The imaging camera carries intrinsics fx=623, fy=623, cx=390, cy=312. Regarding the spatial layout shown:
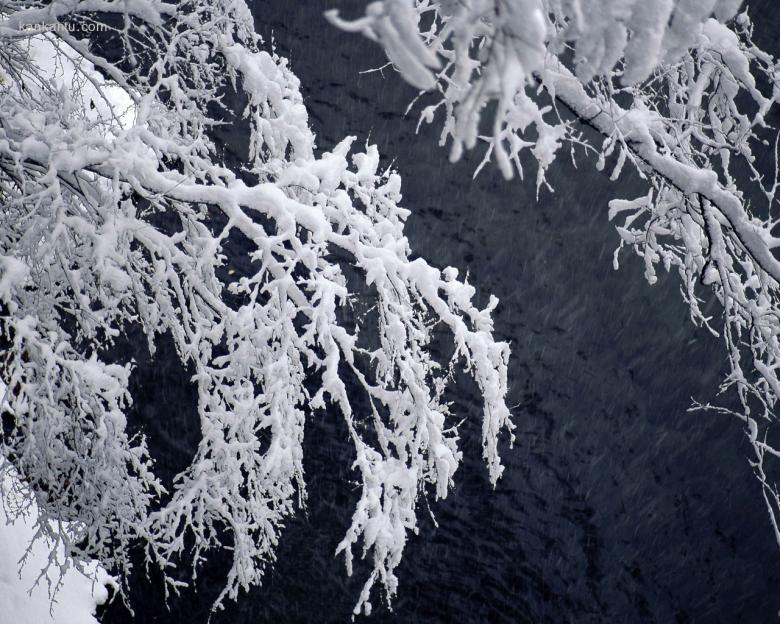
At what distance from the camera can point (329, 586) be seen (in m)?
7.02

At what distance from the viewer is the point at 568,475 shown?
23.7 feet

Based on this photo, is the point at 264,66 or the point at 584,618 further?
the point at 584,618

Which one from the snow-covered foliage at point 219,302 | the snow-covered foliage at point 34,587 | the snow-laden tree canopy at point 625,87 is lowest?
the snow-covered foliage at point 34,587

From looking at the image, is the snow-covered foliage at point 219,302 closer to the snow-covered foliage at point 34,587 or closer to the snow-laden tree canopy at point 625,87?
the snow-laden tree canopy at point 625,87

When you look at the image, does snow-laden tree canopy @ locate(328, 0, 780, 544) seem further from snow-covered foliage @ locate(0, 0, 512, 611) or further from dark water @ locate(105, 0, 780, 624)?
dark water @ locate(105, 0, 780, 624)

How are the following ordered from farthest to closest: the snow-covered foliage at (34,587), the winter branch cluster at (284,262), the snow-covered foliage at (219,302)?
the snow-covered foliage at (34,587)
the snow-covered foliage at (219,302)
the winter branch cluster at (284,262)

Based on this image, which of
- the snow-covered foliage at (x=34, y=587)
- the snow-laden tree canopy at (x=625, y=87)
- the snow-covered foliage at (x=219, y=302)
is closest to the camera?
the snow-laden tree canopy at (x=625, y=87)

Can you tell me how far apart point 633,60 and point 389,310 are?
4.87 feet

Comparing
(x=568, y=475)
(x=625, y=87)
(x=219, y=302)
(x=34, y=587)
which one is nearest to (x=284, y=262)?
(x=219, y=302)

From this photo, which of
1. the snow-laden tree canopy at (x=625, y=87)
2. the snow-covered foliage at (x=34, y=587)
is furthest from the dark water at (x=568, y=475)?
the snow-laden tree canopy at (x=625, y=87)

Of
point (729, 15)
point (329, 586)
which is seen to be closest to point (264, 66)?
point (729, 15)

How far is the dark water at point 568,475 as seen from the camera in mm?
7090

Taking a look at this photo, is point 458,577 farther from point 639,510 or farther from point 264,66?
point 264,66

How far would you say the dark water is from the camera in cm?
709
